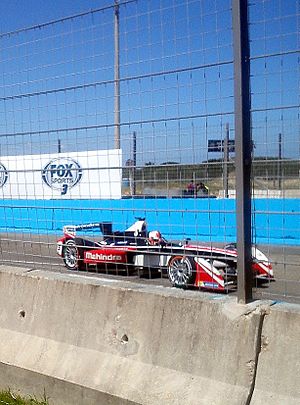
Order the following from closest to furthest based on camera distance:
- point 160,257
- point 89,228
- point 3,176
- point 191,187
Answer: point 191,187 → point 160,257 → point 3,176 → point 89,228

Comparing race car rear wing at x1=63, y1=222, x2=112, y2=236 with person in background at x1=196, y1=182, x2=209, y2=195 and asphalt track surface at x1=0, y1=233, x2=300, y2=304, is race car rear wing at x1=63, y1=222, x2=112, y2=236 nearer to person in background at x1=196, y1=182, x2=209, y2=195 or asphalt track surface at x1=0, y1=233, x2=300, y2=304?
asphalt track surface at x1=0, y1=233, x2=300, y2=304

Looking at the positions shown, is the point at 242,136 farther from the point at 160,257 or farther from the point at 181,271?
the point at 181,271

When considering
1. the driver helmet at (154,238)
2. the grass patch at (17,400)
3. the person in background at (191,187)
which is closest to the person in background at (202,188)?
the person in background at (191,187)

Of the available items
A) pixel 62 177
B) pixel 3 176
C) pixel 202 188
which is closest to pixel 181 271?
pixel 202 188

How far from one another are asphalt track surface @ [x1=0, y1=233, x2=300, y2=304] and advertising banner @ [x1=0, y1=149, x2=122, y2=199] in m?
0.44

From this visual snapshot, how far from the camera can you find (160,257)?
5184mm

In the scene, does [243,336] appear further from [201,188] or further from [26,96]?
[26,96]

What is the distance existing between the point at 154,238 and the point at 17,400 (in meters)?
1.68

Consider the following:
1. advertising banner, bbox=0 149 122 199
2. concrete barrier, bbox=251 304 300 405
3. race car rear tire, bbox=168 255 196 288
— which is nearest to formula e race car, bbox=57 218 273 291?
race car rear tire, bbox=168 255 196 288

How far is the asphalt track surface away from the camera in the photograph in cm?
418

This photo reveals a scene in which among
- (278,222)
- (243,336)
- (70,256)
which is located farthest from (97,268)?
(243,336)

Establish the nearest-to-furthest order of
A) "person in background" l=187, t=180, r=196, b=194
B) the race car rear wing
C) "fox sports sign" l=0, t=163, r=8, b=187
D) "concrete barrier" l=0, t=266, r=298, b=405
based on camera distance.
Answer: "concrete barrier" l=0, t=266, r=298, b=405, "person in background" l=187, t=180, r=196, b=194, the race car rear wing, "fox sports sign" l=0, t=163, r=8, b=187

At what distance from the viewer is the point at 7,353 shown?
4867 mm

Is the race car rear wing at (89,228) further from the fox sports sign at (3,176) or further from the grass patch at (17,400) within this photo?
the grass patch at (17,400)
